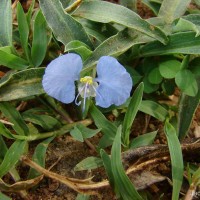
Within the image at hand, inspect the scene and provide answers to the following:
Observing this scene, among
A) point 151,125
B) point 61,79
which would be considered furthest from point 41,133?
point 151,125

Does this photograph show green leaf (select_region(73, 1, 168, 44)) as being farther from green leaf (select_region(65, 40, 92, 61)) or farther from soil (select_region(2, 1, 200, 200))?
soil (select_region(2, 1, 200, 200))

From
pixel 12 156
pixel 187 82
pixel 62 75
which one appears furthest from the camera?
pixel 187 82

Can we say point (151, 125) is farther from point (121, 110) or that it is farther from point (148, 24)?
point (148, 24)

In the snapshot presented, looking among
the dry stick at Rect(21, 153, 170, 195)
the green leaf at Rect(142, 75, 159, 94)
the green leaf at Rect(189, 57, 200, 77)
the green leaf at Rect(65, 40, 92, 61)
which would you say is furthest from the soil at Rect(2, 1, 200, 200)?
the green leaf at Rect(65, 40, 92, 61)

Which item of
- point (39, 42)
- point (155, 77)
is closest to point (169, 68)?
point (155, 77)

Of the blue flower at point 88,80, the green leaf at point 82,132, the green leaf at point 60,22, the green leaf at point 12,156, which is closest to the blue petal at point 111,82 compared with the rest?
the blue flower at point 88,80

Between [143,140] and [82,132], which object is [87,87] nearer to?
[82,132]
